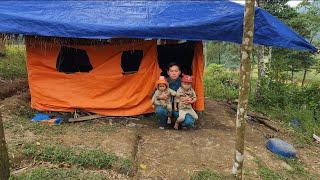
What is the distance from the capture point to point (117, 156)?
516 cm

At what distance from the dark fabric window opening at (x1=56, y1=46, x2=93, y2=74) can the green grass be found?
→ 7.82 ft

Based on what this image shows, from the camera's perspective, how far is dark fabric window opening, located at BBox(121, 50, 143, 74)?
23.7ft

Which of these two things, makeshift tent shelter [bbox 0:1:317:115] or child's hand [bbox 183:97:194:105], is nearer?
child's hand [bbox 183:97:194:105]

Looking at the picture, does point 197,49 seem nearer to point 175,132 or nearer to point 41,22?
point 175,132

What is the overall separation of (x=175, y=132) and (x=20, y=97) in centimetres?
351

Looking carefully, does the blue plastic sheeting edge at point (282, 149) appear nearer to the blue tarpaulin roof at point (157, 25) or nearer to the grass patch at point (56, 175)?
the blue tarpaulin roof at point (157, 25)

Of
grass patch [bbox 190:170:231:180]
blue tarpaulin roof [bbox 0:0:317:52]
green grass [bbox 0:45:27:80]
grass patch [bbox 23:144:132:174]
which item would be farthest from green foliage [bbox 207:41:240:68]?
grass patch [bbox 23:144:132:174]

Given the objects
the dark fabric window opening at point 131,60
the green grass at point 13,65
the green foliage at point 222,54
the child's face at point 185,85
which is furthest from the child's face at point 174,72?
the green foliage at point 222,54

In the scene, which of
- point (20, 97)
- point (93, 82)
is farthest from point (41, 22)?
point (20, 97)

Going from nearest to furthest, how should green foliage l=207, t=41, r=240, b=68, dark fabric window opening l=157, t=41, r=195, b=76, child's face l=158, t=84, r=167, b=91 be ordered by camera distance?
child's face l=158, t=84, r=167, b=91
dark fabric window opening l=157, t=41, r=195, b=76
green foliage l=207, t=41, r=240, b=68

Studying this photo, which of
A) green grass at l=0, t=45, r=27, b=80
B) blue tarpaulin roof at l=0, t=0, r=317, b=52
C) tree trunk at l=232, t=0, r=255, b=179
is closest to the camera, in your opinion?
tree trunk at l=232, t=0, r=255, b=179

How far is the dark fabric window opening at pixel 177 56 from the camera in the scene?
24.2 feet

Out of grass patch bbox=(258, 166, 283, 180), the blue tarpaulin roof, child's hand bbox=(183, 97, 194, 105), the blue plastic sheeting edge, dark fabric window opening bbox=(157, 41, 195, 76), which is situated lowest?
grass patch bbox=(258, 166, 283, 180)

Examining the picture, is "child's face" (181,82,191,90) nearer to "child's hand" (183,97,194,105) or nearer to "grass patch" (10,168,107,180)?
"child's hand" (183,97,194,105)
